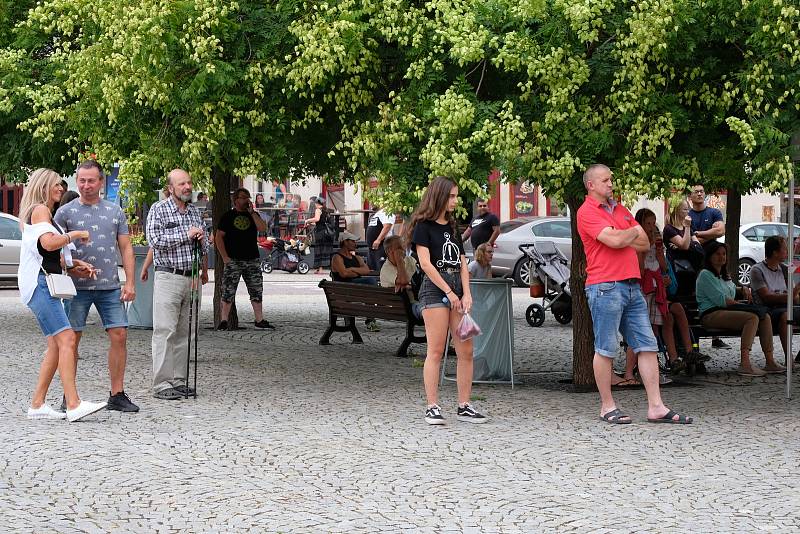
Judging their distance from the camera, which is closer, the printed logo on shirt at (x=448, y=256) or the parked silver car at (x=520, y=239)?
the printed logo on shirt at (x=448, y=256)

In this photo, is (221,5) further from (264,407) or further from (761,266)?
(761,266)

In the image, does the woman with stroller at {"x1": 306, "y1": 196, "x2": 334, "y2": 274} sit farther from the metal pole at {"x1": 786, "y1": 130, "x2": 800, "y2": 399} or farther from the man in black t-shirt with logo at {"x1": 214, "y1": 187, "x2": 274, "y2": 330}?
the metal pole at {"x1": 786, "y1": 130, "x2": 800, "y2": 399}

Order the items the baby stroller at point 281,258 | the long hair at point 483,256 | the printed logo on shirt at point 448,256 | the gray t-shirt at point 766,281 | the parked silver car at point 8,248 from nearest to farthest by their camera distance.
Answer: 1. the printed logo on shirt at point 448,256
2. the gray t-shirt at point 766,281
3. the long hair at point 483,256
4. the parked silver car at point 8,248
5. the baby stroller at point 281,258

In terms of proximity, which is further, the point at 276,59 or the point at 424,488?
the point at 276,59

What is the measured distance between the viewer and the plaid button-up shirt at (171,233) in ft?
35.9

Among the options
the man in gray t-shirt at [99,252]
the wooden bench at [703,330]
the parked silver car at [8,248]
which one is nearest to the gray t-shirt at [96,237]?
the man in gray t-shirt at [99,252]

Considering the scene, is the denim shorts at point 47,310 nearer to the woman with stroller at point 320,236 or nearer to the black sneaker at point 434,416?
the black sneaker at point 434,416

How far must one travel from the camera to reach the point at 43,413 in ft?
32.6

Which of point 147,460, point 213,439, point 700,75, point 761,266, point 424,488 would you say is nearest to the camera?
point 424,488

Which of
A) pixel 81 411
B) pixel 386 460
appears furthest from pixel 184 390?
pixel 386 460

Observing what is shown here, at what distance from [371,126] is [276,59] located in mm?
896

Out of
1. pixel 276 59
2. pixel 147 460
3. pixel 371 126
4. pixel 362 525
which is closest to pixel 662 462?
pixel 362 525

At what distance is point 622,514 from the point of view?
688cm

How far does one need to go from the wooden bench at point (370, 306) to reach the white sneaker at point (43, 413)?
17.0 ft
